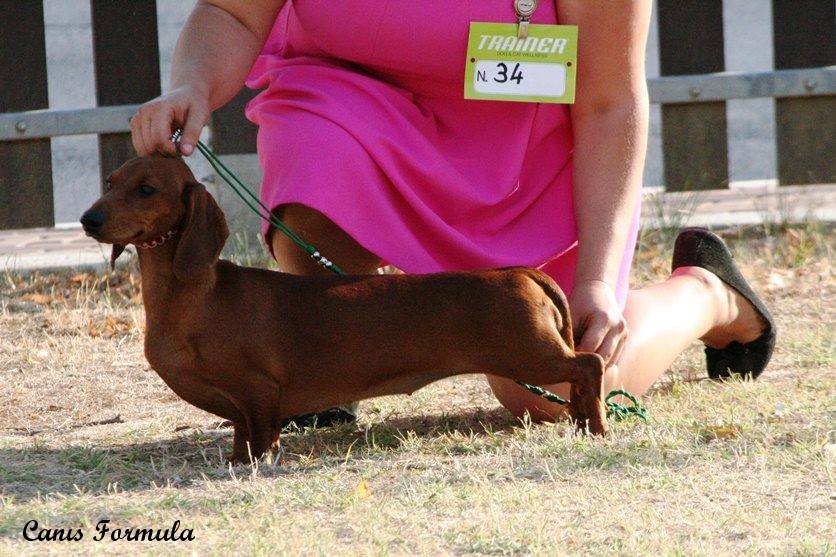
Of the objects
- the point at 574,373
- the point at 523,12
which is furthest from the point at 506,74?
the point at 574,373

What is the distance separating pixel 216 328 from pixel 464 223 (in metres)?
0.83

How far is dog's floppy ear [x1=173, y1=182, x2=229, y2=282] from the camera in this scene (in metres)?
2.47

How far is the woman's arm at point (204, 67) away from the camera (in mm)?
2582

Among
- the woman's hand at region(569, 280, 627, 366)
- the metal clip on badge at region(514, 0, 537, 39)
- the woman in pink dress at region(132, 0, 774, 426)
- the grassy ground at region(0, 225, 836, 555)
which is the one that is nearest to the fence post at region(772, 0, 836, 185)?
the grassy ground at region(0, 225, 836, 555)

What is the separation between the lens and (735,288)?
348cm

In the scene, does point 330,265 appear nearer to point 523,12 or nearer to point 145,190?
point 145,190

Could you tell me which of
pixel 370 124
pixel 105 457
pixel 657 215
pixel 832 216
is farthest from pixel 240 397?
pixel 832 216

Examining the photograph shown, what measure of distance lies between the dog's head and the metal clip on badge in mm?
881

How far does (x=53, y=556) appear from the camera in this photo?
200 cm

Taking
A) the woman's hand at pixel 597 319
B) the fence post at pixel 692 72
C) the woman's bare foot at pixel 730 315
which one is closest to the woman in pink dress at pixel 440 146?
the woman's hand at pixel 597 319

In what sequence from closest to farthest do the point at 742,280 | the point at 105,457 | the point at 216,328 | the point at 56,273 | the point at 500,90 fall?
the point at 216,328 < the point at 105,457 < the point at 500,90 < the point at 742,280 < the point at 56,273

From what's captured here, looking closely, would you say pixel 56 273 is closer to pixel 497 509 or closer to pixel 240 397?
pixel 240 397

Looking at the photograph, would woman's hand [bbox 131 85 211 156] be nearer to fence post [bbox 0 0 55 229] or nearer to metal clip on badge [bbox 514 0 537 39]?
metal clip on badge [bbox 514 0 537 39]

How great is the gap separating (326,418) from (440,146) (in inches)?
27.9
